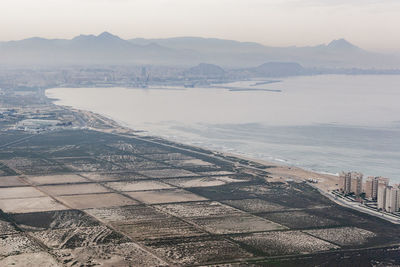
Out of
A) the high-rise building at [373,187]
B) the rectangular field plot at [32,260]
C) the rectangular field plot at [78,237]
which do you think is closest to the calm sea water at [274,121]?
the high-rise building at [373,187]

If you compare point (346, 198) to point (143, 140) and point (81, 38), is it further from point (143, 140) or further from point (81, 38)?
point (81, 38)

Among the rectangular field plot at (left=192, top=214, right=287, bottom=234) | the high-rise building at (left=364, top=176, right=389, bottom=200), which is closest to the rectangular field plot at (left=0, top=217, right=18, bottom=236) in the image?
the rectangular field plot at (left=192, top=214, right=287, bottom=234)

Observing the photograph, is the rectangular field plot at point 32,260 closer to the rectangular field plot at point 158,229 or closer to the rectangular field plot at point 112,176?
the rectangular field plot at point 158,229

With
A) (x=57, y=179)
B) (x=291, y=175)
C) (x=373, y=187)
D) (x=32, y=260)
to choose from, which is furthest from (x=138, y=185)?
(x=32, y=260)

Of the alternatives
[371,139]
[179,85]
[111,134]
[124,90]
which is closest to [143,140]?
[111,134]

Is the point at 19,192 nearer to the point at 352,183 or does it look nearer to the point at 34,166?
the point at 34,166
